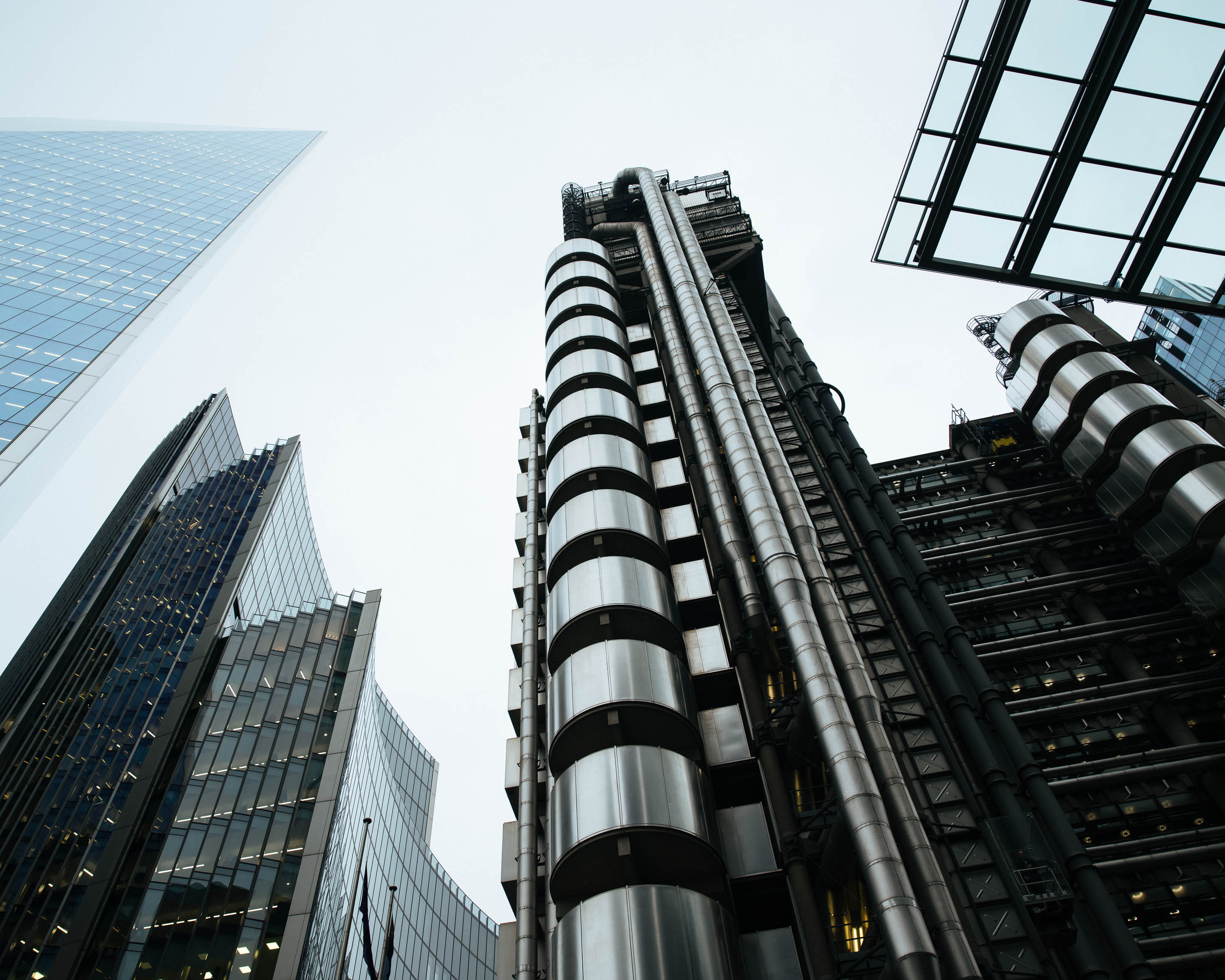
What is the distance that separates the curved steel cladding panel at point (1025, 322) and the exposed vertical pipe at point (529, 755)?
3044 centimetres

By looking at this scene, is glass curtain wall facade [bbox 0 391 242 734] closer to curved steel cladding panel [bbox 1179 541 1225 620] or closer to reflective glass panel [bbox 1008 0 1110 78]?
curved steel cladding panel [bbox 1179 541 1225 620]

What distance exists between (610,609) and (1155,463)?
89.8ft

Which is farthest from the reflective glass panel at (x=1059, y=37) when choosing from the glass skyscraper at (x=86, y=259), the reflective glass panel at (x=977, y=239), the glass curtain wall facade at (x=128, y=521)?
the glass curtain wall facade at (x=128, y=521)

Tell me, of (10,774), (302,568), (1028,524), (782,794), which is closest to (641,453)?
(782,794)

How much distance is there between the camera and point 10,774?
74.6 metres

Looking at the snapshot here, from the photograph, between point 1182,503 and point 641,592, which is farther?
point 1182,503

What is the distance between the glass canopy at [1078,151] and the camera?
13430 mm

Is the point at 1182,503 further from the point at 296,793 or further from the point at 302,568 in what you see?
the point at 302,568

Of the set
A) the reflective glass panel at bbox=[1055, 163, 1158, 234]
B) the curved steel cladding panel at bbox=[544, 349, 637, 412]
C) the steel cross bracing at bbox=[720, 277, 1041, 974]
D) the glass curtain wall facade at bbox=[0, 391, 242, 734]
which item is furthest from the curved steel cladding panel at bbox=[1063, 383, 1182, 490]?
the glass curtain wall facade at bbox=[0, 391, 242, 734]

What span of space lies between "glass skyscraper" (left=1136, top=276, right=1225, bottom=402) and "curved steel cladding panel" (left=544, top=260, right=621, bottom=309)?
64696mm

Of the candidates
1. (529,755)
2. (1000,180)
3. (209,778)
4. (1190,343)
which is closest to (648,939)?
(529,755)

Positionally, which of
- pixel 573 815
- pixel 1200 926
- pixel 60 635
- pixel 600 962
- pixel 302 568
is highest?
pixel 302 568

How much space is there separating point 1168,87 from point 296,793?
55243 mm

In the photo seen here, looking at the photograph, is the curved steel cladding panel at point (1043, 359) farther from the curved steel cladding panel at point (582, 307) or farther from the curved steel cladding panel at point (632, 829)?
the curved steel cladding panel at point (632, 829)
